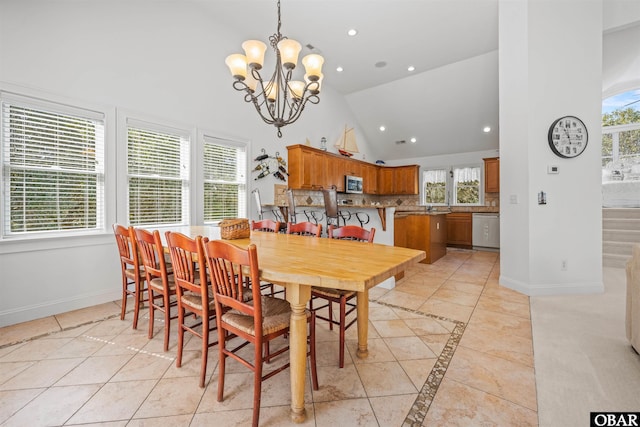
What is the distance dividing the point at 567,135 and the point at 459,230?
389 centimetres

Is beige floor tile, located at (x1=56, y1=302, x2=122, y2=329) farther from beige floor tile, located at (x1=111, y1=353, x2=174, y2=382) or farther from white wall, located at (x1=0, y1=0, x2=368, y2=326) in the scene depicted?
beige floor tile, located at (x1=111, y1=353, x2=174, y2=382)

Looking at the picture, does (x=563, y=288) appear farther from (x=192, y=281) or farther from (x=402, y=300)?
(x=192, y=281)

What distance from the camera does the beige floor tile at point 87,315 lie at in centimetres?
256

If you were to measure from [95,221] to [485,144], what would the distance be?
782 centimetres

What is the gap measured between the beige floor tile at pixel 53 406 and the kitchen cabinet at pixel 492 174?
7559 millimetres

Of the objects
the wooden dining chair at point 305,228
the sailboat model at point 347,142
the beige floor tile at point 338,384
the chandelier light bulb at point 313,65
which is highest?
the sailboat model at point 347,142

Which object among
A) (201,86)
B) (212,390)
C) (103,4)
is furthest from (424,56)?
(212,390)

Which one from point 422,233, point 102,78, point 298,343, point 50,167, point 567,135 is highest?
point 102,78

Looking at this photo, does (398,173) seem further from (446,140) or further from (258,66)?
(258,66)

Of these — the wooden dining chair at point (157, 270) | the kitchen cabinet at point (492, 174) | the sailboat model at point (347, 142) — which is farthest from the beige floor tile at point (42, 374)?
the kitchen cabinet at point (492, 174)

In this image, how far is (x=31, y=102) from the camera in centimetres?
262

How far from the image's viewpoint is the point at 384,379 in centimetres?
172

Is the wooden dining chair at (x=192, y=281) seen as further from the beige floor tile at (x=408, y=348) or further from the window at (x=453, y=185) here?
the window at (x=453, y=185)

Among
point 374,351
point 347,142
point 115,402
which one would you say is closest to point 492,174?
point 347,142
